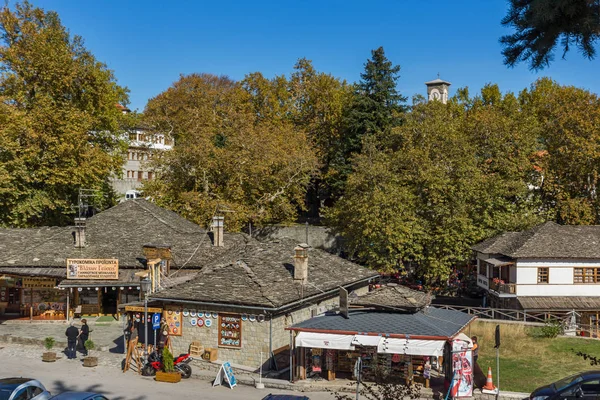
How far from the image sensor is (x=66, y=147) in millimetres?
44500

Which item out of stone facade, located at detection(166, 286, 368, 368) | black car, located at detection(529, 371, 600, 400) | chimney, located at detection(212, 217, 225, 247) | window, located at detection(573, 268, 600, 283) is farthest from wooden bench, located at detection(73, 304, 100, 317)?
window, located at detection(573, 268, 600, 283)

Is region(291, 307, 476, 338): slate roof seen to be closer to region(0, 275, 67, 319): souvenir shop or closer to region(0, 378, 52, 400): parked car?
region(0, 378, 52, 400): parked car

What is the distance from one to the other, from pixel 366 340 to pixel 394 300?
2.78 m

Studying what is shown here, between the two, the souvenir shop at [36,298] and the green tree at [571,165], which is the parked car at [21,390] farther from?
the green tree at [571,165]

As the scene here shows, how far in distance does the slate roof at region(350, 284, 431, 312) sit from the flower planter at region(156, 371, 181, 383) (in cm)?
668

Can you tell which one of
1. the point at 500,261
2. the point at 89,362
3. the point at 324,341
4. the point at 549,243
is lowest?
the point at 89,362

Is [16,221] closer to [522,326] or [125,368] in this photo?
[125,368]

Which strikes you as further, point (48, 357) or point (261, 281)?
point (261, 281)

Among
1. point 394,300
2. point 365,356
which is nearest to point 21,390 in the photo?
point 365,356

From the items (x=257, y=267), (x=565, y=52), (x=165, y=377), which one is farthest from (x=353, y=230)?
(x=565, y=52)

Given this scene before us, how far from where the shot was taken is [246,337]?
24.3 m

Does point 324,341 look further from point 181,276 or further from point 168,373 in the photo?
point 181,276

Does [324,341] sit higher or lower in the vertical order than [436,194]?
lower

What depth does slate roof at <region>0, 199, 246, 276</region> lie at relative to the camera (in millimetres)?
33781
